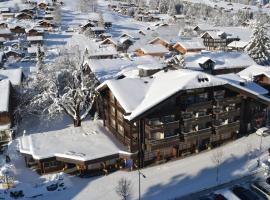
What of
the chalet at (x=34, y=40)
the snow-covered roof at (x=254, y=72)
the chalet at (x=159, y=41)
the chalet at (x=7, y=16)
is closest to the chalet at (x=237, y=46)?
the chalet at (x=159, y=41)

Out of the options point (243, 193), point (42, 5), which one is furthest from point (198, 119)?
point (42, 5)

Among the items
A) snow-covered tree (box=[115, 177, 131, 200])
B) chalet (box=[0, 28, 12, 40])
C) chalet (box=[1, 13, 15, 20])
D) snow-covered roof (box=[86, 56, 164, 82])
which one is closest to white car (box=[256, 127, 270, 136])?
snow-covered roof (box=[86, 56, 164, 82])

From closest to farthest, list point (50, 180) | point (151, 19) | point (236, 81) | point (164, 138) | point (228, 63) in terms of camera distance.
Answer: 1. point (50, 180)
2. point (164, 138)
3. point (236, 81)
4. point (228, 63)
5. point (151, 19)

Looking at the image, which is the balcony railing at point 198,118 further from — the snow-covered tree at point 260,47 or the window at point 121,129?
the snow-covered tree at point 260,47

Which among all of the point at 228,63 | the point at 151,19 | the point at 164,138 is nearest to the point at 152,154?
the point at 164,138

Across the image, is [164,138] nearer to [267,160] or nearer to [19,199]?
[267,160]

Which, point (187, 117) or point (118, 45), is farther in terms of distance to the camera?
point (118, 45)
